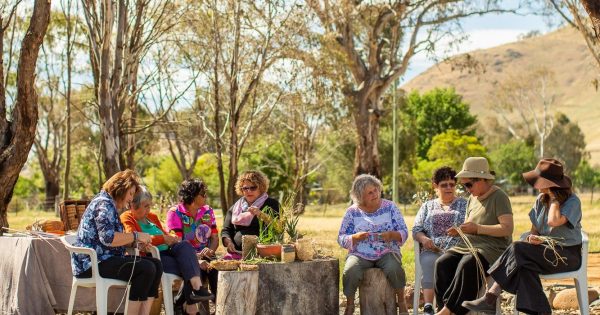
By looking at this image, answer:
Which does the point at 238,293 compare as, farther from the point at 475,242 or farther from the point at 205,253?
the point at 475,242

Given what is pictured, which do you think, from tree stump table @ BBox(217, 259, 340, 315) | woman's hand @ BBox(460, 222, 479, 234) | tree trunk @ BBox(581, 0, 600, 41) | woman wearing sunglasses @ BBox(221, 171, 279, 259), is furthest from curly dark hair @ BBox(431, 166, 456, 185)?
tree trunk @ BBox(581, 0, 600, 41)

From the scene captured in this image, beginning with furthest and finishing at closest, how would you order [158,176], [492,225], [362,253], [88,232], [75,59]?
1. [158,176]
2. [75,59]
3. [362,253]
4. [492,225]
5. [88,232]

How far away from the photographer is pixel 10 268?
7.14 m

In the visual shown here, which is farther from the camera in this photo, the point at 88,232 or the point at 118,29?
the point at 118,29

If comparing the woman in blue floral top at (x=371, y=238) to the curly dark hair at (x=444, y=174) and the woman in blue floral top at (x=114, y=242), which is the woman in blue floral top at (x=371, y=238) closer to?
the curly dark hair at (x=444, y=174)

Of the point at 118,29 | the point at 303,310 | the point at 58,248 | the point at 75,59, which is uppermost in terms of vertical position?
the point at 75,59

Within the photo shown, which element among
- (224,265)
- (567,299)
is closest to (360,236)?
(224,265)

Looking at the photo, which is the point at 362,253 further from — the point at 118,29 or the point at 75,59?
the point at 75,59

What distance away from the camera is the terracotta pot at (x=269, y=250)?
7.28 m

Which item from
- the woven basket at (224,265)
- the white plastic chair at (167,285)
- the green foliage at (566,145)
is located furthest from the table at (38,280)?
the green foliage at (566,145)

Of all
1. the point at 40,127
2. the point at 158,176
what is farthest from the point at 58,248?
the point at 158,176

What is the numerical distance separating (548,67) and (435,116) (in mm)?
105290

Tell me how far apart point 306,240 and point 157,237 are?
3.69ft

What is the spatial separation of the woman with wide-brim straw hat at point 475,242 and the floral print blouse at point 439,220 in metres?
0.27
